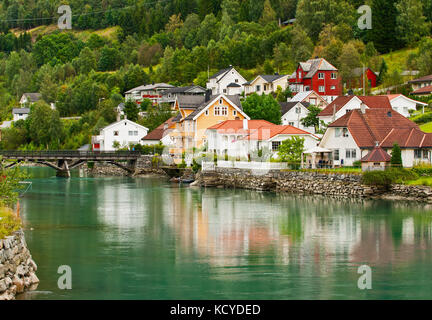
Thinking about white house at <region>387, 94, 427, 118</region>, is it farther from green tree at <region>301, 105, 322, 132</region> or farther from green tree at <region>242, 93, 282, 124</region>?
green tree at <region>242, 93, 282, 124</region>

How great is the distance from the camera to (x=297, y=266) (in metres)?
30.8

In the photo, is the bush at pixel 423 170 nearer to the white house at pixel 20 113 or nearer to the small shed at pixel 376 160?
the small shed at pixel 376 160

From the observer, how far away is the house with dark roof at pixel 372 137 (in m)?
58.0

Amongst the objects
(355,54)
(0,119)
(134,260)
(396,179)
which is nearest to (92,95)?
(0,119)

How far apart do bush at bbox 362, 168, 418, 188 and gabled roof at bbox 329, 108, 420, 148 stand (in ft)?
21.6

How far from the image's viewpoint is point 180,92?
123m

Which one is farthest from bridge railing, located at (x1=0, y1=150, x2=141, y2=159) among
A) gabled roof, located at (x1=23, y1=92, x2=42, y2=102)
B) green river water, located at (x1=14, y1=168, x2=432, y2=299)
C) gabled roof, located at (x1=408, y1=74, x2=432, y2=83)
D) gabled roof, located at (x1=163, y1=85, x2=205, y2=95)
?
gabled roof, located at (x1=23, y1=92, x2=42, y2=102)

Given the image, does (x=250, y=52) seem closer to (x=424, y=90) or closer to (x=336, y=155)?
(x=424, y=90)

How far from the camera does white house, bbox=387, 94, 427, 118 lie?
82375 mm

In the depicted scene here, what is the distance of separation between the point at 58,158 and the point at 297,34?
5986 cm

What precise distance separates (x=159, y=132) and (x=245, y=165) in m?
35.9

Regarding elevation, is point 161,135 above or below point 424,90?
below

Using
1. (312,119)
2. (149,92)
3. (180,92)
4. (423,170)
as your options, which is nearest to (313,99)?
(312,119)

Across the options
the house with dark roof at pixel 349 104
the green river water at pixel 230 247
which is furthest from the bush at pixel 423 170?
the house with dark roof at pixel 349 104
